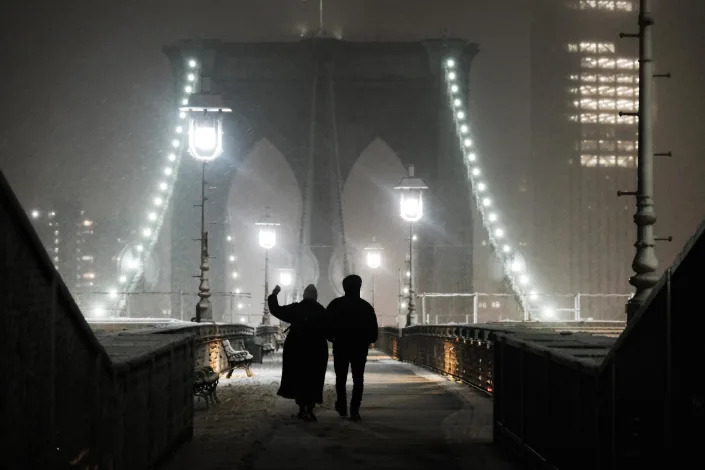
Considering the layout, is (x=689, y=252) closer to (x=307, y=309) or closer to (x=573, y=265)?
(x=307, y=309)

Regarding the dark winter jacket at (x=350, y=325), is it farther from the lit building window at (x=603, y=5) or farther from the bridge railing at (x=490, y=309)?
the lit building window at (x=603, y=5)

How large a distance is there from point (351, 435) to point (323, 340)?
66.4 inches

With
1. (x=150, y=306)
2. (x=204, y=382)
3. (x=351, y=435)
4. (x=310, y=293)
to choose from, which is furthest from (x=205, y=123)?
(x=150, y=306)

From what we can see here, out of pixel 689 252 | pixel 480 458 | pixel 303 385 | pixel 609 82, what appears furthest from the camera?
pixel 609 82

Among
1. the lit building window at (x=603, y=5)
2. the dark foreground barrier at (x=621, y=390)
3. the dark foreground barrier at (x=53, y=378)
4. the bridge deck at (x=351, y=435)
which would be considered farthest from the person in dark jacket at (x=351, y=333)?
the lit building window at (x=603, y=5)

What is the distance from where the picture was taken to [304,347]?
406 inches

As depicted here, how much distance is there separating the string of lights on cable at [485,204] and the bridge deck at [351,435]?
75.0 ft

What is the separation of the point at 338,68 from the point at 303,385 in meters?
50.6

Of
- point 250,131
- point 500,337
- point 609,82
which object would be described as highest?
point 609,82

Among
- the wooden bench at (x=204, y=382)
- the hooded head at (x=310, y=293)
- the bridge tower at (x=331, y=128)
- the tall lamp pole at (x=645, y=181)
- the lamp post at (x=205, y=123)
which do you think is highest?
the bridge tower at (x=331, y=128)

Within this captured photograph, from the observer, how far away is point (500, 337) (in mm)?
8141

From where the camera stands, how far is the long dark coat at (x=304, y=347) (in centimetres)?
1020

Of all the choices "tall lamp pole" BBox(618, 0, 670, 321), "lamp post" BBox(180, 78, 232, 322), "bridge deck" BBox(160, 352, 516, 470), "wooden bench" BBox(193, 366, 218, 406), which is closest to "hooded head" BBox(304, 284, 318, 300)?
"bridge deck" BBox(160, 352, 516, 470)

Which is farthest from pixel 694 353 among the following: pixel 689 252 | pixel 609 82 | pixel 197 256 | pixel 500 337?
pixel 609 82
